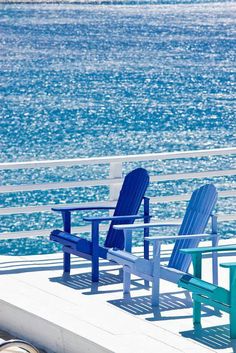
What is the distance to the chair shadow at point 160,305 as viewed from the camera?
7379mm

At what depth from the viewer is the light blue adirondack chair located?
747cm

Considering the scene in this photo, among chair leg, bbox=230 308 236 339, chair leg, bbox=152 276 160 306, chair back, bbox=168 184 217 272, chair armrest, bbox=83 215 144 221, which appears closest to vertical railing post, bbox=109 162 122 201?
chair armrest, bbox=83 215 144 221

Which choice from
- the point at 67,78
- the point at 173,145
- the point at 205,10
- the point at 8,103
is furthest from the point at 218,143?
the point at 205,10

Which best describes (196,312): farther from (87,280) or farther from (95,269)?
(87,280)

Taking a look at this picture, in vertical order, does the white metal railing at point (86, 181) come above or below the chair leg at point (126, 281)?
above

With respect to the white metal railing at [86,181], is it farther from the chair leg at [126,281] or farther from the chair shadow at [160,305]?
the chair shadow at [160,305]

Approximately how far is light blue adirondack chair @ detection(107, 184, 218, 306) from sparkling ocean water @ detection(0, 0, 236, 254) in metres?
2.30

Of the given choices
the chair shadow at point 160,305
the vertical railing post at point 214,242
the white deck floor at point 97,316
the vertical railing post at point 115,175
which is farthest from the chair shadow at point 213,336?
the vertical railing post at point 115,175

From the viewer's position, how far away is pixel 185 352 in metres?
6.54

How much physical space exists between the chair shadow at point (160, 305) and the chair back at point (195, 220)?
0.72 feet

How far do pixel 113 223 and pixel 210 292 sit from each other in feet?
6.31

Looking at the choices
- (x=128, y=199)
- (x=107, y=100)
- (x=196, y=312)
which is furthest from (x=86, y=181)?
(x=107, y=100)

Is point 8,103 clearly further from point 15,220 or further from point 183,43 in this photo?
point 183,43

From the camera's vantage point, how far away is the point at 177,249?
7719mm
